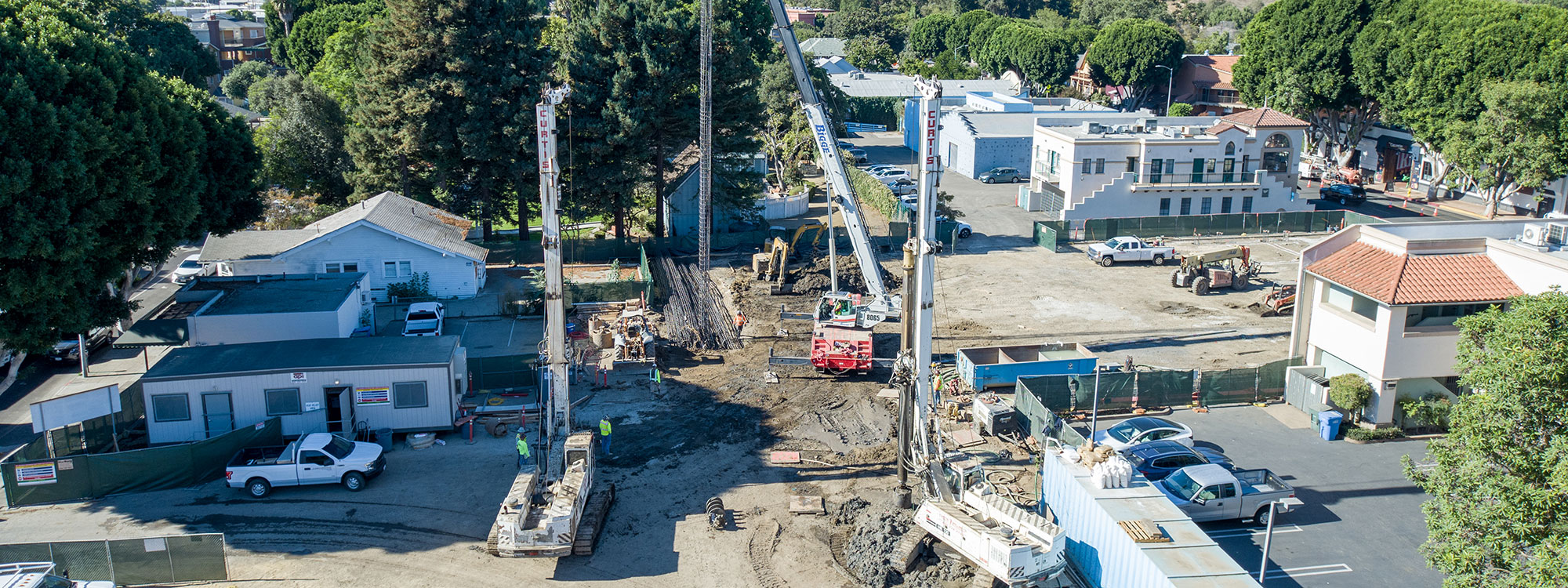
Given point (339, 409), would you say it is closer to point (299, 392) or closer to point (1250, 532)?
point (299, 392)

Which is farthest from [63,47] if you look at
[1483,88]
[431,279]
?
[1483,88]

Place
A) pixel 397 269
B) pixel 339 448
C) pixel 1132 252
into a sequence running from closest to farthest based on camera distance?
pixel 339 448 → pixel 397 269 → pixel 1132 252

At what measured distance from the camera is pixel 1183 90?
9288 centimetres

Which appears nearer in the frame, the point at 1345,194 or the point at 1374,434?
the point at 1374,434

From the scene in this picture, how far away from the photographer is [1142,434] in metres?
25.5

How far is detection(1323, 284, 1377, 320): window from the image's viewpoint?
27.8 meters

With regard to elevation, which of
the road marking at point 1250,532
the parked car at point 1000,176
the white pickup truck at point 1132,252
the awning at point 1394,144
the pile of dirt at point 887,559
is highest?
the awning at point 1394,144

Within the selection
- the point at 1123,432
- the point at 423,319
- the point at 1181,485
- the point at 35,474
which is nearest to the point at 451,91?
the point at 423,319

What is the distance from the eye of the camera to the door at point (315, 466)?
2373cm

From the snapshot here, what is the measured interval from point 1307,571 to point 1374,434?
831 cm

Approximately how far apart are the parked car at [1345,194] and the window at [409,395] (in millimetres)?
53969

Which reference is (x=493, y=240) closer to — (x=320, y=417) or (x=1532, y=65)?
(x=320, y=417)

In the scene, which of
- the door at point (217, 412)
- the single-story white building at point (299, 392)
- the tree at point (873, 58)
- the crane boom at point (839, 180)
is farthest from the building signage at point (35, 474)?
the tree at point (873, 58)

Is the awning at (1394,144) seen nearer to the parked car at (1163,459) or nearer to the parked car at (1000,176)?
the parked car at (1000,176)
